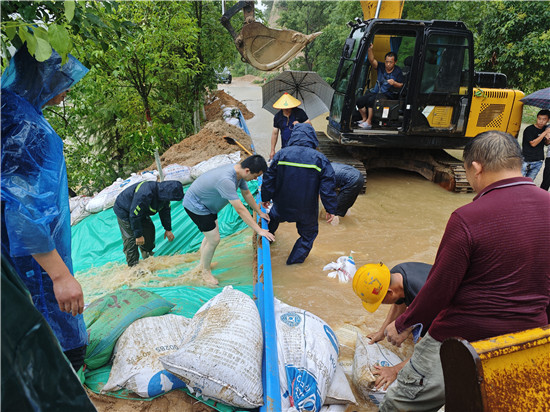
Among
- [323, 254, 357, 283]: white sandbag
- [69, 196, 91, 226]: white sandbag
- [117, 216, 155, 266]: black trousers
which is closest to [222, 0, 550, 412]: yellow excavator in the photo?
[323, 254, 357, 283]: white sandbag

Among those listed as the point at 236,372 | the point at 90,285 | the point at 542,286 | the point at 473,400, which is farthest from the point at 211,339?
the point at 90,285

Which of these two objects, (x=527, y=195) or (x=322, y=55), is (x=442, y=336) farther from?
(x=322, y=55)

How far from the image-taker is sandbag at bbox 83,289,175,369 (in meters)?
2.07

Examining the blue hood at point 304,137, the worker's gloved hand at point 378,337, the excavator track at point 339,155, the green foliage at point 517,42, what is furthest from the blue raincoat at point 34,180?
the green foliage at point 517,42

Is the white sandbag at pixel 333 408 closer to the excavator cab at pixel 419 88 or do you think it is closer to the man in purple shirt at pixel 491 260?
the man in purple shirt at pixel 491 260

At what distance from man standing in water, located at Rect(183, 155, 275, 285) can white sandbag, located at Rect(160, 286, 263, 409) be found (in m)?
1.44

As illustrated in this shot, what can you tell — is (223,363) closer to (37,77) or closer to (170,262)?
(37,77)

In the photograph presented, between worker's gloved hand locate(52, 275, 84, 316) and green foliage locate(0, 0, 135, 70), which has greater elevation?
green foliage locate(0, 0, 135, 70)

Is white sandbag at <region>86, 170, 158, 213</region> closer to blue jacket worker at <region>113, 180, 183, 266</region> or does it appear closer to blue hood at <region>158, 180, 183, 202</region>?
blue jacket worker at <region>113, 180, 183, 266</region>

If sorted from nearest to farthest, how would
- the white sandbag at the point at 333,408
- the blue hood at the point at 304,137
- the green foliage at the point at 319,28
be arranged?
1. the white sandbag at the point at 333,408
2. the blue hood at the point at 304,137
3. the green foliage at the point at 319,28

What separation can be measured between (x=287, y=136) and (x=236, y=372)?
4.45 metres

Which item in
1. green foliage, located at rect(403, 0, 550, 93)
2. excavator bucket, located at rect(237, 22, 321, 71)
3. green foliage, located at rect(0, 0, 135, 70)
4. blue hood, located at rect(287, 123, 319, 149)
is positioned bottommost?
blue hood, located at rect(287, 123, 319, 149)

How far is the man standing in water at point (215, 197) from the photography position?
11.0ft

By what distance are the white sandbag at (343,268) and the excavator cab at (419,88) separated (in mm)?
2868
